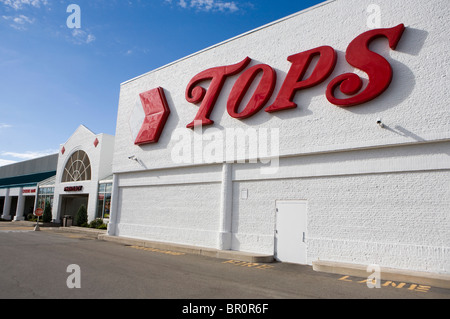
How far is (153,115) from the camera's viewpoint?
60.0 feet

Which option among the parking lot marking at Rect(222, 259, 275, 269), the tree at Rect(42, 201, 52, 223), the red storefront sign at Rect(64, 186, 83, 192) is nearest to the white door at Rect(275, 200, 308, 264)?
the parking lot marking at Rect(222, 259, 275, 269)

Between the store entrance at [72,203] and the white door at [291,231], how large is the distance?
2549 centimetres

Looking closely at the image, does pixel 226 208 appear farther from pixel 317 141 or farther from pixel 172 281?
pixel 172 281

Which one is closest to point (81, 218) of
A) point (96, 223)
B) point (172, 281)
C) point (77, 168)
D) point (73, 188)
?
point (96, 223)

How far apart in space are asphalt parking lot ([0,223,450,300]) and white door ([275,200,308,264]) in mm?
666

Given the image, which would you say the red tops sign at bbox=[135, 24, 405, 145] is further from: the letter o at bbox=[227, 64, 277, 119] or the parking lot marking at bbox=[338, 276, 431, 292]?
the parking lot marking at bbox=[338, 276, 431, 292]

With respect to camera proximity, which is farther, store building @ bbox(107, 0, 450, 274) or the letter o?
the letter o

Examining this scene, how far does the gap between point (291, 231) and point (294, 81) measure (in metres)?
5.82

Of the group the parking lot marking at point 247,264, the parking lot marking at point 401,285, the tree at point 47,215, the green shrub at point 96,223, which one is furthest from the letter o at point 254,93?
the tree at point 47,215

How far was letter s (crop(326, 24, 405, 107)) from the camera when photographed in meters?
10.6

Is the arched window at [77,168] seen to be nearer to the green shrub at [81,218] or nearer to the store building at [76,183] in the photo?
the store building at [76,183]

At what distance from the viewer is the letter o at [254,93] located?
13.4m
